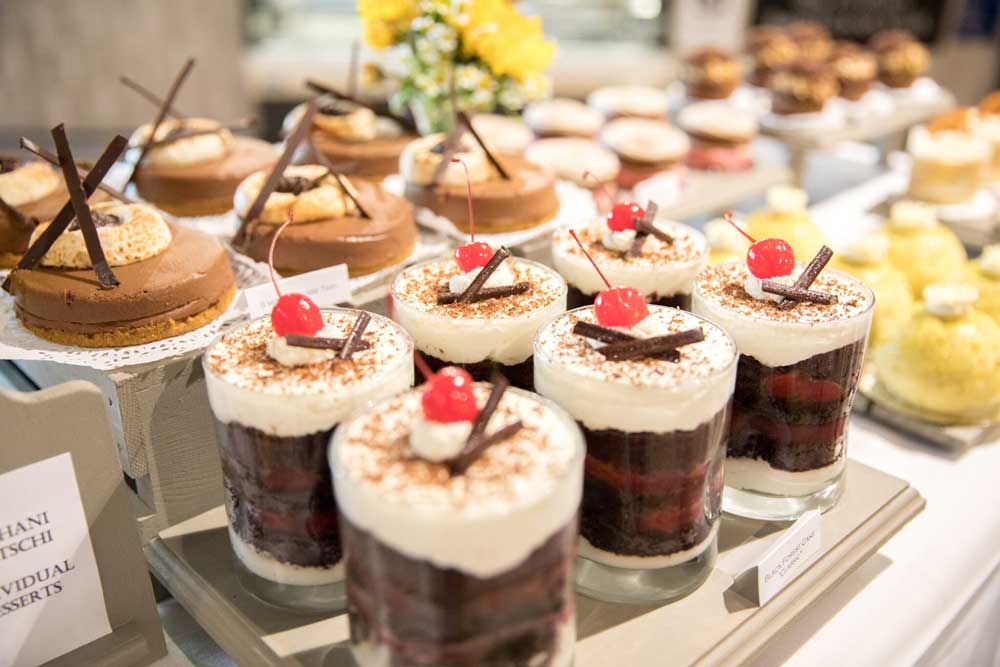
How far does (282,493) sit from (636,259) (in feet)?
2.44

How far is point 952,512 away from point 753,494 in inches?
22.7

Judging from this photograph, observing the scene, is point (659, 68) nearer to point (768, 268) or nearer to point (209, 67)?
point (209, 67)

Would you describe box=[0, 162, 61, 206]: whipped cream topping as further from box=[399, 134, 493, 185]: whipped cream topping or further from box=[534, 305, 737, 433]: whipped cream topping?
box=[534, 305, 737, 433]: whipped cream topping

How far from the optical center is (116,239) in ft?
4.68

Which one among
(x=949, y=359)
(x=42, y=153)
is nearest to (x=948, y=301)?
(x=949, y=359)

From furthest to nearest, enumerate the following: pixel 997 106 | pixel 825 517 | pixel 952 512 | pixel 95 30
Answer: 1. pixel 95 30
2. pixel 997 106
3. pixel 952 512
4. pixel 825 517

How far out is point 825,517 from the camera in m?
1.43

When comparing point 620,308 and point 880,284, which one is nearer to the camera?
point 620,308

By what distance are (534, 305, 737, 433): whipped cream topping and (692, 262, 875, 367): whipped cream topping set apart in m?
0.12

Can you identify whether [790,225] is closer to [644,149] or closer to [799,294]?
[644,149]

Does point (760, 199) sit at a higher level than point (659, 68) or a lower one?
lower

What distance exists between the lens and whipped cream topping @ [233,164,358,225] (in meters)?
1.66

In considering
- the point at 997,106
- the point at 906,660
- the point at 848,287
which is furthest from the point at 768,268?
the point at 997,106

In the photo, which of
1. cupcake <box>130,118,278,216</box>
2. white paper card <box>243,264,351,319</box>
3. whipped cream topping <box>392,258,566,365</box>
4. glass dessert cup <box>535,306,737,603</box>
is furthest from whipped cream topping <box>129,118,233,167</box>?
glass dessert cup <box>535,306,737,603</box>
